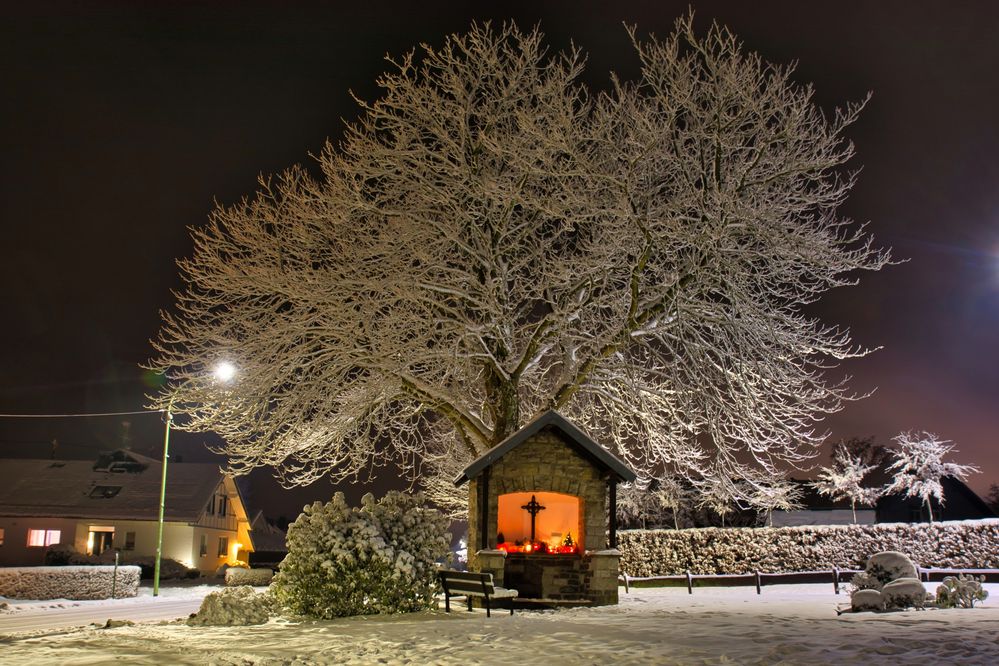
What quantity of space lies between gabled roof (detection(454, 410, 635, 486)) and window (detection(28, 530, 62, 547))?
34.5 metres

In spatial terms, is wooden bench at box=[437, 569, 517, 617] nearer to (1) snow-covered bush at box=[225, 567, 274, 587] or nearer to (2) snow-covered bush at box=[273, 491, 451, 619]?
(2) snow-covered bush at box=[273, 491, 451, 619]

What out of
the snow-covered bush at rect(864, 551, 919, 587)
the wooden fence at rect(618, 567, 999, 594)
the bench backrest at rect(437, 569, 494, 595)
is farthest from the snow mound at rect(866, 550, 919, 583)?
the bench backrest at rect(437, 569, 494, 595)

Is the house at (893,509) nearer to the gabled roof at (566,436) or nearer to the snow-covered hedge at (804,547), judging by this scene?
the snow-covered hedge at (804,547)

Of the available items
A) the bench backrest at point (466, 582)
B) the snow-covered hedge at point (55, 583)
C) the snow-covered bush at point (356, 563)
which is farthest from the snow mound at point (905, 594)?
the snow-covered hedge at point (55, 583)

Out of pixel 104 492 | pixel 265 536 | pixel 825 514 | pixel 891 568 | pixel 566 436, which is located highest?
pixel 566 436

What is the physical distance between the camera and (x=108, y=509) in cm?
4438

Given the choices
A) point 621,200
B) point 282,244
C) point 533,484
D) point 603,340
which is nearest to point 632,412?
point 603,340

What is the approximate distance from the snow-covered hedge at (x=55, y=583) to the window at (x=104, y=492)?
18.2 meters

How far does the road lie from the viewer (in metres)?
19.3

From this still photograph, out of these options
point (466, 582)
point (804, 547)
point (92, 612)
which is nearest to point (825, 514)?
point (804, 547)

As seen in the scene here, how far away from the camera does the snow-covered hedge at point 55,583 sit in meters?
27.8

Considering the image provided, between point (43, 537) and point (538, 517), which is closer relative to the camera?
point (538, 517)

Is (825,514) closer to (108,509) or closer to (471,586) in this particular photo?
(108,509)

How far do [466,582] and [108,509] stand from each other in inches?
1408
